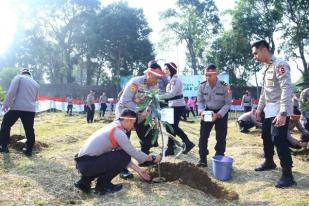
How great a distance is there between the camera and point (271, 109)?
18.6 ft

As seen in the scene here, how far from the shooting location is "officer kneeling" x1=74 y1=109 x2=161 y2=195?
468 centimetres

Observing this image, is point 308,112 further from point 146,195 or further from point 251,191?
point 146,195

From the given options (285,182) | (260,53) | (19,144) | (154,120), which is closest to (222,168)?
(285,182)

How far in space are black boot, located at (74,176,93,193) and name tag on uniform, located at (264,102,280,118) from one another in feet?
8.61

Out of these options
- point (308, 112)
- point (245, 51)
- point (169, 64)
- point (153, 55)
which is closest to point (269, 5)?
point (245, 51)

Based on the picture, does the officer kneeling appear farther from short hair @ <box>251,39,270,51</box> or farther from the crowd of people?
short hair @ <box>251,39,270,51</box>

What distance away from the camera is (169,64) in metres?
7.39

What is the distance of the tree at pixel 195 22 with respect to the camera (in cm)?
3822

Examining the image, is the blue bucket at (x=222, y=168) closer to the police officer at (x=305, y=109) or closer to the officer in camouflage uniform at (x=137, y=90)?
the officer in camouflage uniform at (x=137, y=90)

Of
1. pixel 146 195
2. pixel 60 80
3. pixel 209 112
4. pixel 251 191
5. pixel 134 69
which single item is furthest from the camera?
pixel 60 80

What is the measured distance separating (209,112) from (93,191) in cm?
229

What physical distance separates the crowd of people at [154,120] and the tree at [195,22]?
31.7 m

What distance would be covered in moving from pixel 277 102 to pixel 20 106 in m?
4.47

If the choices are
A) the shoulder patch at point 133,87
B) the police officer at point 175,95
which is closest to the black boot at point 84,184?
the shoulder patch at point 133,87
